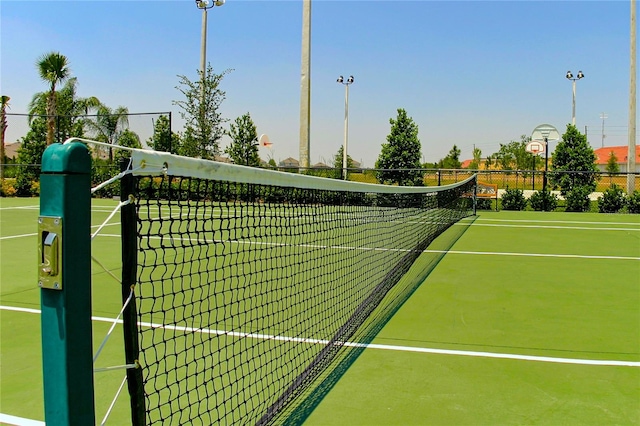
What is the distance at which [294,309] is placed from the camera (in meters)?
5.20

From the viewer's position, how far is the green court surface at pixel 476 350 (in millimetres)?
Result: 3062

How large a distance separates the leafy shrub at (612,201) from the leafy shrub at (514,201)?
8.78ft

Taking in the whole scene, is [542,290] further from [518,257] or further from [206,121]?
[206,121]

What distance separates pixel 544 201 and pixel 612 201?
7.58ft

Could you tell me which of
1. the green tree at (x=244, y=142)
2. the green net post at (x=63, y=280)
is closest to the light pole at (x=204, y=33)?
Result: the green tree at (x=244, y=142)

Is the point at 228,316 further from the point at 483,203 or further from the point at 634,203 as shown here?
the point at 634,203

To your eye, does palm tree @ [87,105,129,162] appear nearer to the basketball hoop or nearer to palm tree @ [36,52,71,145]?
palm tree @ [36,52,71,145]

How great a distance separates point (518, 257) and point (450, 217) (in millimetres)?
5339

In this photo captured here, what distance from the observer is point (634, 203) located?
1848 cm

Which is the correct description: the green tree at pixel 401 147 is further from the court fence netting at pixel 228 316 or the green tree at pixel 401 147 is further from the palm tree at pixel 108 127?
the court fence netting at pixel 228 316

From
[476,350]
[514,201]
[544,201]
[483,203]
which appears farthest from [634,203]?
[476,350]

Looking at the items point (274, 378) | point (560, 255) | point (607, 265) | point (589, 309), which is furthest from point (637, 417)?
point (560, 255)

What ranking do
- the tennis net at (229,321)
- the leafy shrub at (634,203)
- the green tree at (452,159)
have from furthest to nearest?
the green tree at (452,159)
the leafy shrub at (634,203)
the tennis net at (229,321)

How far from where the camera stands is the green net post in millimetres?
1351
